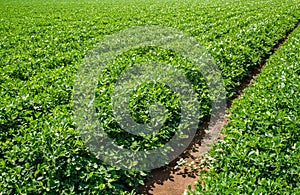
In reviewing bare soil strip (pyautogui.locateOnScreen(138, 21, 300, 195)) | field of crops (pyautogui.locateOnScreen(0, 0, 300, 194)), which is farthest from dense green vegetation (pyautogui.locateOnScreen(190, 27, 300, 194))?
bare soil strip (pyautogui.locateOnScreen(138, 21, 300, 195))

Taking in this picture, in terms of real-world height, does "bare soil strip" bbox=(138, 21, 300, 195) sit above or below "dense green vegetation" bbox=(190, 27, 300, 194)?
below

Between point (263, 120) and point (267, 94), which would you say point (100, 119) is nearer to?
point (263, 120)

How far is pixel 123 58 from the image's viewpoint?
7.72 metres

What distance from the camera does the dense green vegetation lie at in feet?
11.1

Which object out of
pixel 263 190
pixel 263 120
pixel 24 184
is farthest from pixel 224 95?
pixel 24 184

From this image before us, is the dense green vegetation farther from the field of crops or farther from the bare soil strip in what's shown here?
the bare soil strip

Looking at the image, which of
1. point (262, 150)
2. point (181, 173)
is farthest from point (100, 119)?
point (262, 150)

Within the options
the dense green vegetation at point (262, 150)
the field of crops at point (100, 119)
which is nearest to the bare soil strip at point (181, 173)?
the field of crops at point (100, 119)

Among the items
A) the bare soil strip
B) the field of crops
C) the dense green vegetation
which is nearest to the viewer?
the dense green vegetation

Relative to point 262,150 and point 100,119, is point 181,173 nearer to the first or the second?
point 262,150

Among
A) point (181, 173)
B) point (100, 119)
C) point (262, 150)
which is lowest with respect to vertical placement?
point (181, 173)

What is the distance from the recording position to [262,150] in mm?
3959

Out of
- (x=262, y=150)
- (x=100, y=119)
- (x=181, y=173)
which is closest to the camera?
(x=262, y=150)

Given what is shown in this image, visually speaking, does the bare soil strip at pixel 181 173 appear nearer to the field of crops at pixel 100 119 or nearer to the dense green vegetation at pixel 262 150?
the field of crops at pixel 100 119
